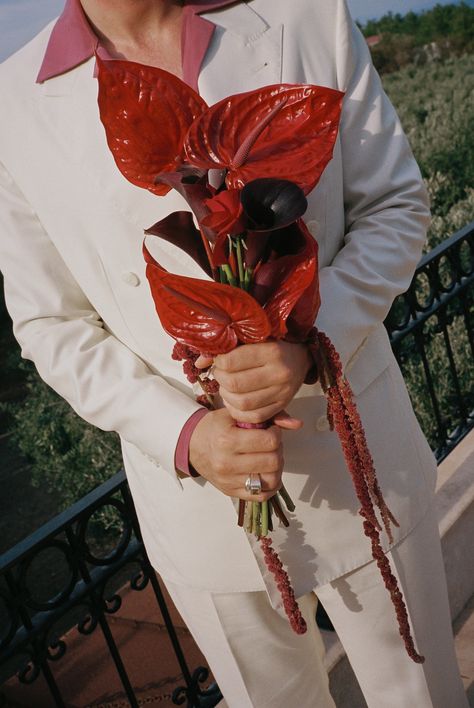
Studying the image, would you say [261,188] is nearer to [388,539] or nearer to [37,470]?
[388,539]

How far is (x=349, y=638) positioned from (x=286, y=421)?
0.61 metres

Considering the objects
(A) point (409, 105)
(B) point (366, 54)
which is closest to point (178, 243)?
(B) point (366, 54)

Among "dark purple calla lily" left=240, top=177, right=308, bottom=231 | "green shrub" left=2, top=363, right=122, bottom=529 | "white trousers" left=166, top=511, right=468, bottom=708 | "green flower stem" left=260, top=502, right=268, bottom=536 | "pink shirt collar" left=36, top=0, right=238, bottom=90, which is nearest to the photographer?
"dark purple calla lily" left=240, top=177, right=308, bottom=231

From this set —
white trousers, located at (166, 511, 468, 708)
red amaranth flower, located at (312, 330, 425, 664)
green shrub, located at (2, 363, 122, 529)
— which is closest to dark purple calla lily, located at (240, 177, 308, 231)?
red amaranth flower, located at (312, 330, 425, 664)

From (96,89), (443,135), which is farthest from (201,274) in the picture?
(443,135)

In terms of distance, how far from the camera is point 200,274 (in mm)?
1586

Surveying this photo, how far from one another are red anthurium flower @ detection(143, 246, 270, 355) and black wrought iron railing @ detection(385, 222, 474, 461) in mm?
1876

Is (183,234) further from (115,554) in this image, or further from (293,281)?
(115,554)

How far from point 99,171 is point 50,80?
0.71ft

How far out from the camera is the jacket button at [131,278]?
158 centimetres

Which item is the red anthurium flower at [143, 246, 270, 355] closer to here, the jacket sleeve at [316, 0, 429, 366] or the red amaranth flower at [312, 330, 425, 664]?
the red amaranth flower at [312, 330, 425, 664]

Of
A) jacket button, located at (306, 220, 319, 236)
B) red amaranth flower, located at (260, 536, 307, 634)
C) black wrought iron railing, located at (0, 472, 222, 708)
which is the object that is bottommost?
black wrought iron railing, located at (0, 472, 222, 708)

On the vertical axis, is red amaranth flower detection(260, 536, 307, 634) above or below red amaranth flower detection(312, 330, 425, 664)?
below

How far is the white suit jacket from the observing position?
1.56 metres
